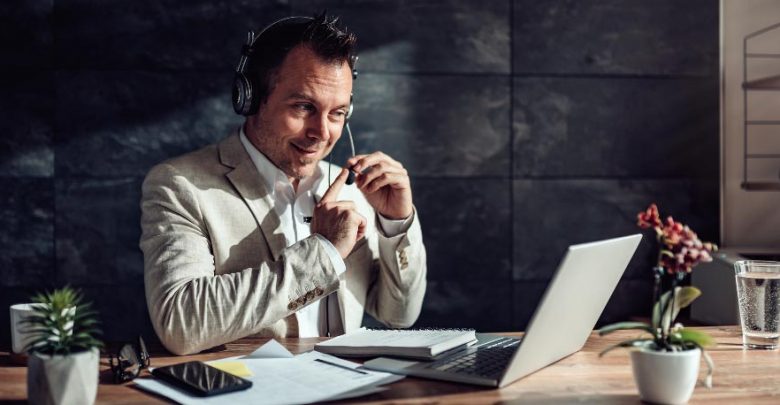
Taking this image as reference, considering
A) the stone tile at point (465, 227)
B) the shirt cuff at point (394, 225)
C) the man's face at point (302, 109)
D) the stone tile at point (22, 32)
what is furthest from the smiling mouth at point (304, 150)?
the stone tile at point (22, 32)

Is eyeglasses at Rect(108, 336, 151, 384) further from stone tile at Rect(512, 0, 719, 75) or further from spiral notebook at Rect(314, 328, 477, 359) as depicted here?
stone tile at Rect(512, 0, 719, 75)

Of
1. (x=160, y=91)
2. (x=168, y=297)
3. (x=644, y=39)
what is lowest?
(x=168, y=297)

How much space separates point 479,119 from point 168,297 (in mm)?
1803

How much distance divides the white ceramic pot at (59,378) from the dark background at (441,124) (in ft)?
6.52

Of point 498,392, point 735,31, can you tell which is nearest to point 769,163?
point 735,31

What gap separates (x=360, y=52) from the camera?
304cm

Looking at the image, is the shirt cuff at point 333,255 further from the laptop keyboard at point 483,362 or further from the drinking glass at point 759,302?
the drinking glass at point 759,302

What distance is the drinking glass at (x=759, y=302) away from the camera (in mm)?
1509

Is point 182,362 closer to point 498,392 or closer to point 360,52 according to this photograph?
point 498,392

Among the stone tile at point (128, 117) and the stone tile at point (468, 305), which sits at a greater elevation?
the stone tile at point (128, 117)

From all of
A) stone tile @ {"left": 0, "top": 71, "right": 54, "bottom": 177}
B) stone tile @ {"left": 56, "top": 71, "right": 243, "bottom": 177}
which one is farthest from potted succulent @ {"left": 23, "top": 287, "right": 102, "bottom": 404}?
stone tile @ {"left": 0, "top": 71, "right": 54, "bottom": 177}

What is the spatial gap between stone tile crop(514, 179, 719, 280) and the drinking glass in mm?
1617

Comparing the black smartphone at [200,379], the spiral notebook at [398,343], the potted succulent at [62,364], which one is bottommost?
the black smartphone at [200,379]

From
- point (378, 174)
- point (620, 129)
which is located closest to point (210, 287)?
point (378, 174)
